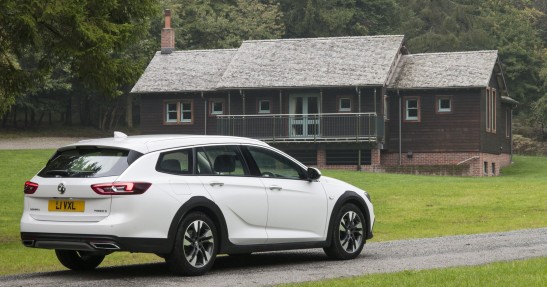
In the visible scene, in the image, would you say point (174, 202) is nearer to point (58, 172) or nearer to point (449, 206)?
point (58, 172)

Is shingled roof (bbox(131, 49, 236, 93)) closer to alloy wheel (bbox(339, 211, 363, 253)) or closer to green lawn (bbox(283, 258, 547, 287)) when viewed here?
alloy wheel (bbox(339, 211, 363, 253))

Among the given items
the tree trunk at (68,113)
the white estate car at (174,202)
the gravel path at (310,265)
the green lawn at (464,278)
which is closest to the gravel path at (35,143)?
the tree trunk at (68,113)

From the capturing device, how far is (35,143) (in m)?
58.9

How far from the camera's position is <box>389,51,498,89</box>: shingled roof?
51500 mm

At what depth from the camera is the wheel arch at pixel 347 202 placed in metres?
15.2

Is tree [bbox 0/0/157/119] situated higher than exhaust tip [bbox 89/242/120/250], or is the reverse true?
tree [bbox 0/0/157/119]

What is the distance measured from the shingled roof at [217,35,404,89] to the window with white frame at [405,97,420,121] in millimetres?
2221

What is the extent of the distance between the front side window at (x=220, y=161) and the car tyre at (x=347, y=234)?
1.67 m


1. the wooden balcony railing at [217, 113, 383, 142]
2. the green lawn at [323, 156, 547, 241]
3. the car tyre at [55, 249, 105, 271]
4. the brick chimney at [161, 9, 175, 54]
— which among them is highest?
the brick chimney at [161, 9, 175, 54]

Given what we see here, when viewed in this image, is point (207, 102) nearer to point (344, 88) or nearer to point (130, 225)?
point (344, 88)

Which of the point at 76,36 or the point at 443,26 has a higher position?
the point at 443,26

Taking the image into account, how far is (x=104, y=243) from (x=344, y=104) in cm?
4063

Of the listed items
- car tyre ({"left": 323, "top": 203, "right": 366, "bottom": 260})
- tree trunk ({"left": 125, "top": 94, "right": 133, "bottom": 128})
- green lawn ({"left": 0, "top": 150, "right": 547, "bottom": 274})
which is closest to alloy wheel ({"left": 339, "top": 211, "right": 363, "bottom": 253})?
car tyre ({"left": 323, "top": 203, "right": 366, "bottom": 260})

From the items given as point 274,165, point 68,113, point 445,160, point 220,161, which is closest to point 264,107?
point 445,160
